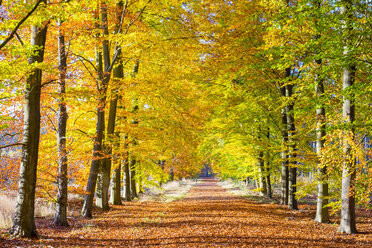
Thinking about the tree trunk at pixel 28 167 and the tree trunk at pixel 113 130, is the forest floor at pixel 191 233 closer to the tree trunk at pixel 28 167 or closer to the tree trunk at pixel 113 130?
the tree trunk at pixel 28 167

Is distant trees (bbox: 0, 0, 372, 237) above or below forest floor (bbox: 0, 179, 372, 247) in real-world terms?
above

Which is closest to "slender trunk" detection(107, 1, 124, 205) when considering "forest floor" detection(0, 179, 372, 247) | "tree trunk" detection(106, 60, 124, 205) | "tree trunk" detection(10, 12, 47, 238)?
"tree trunk" detection(106, 60, 124, 205)

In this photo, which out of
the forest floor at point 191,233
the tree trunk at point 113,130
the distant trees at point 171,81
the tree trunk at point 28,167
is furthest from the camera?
the tree trunk at point 113,130

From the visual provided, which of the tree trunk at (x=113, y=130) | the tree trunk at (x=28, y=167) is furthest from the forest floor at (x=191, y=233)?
the tree trunk at (x=113, y=130)

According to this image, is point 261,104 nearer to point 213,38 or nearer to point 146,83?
point 213,38

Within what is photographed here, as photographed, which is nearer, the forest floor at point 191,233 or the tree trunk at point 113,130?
the forest floor at point 191,233

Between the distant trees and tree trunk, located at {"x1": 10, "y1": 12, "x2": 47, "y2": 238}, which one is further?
the distant trees

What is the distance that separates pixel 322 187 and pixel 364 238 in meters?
3.29

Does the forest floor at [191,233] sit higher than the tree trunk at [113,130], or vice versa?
the tree trunk at [113,130]

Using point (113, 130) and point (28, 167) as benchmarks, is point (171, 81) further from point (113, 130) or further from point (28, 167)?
point (28, 167)


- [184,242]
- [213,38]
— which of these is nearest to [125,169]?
[213,38]

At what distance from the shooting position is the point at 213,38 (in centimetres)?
1304

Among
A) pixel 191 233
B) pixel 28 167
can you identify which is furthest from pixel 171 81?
pixel 28 167

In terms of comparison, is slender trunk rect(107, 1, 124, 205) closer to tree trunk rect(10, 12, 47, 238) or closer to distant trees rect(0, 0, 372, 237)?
distant trees rect(0, 0, 372, 237)
